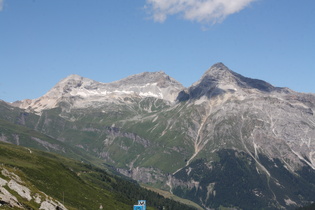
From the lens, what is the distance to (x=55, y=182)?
19012 cm

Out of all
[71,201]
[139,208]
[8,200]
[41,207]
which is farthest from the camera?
[71,201]

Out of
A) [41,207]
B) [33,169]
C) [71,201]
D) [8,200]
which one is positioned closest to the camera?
[8,200]

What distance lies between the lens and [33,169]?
186m

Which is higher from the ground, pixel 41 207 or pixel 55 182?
pixel 55 182

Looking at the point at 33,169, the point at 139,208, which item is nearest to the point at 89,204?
the point at 33,169

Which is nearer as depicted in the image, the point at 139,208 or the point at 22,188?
the point at 22,188

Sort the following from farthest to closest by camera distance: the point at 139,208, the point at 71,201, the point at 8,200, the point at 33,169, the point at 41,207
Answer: the point at 33,169 → the point at 71,201 → the point at 139,208 → the point at 41,207 → the point at 8,200

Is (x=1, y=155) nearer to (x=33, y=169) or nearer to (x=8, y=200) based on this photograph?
(x=33, y=169)

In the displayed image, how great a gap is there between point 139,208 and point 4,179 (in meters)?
43.9

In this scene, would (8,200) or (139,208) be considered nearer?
(8,200)

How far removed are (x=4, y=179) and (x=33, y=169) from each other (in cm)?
8488

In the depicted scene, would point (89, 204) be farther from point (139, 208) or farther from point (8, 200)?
point (8, 200)

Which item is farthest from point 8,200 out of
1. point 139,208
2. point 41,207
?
point 139,208

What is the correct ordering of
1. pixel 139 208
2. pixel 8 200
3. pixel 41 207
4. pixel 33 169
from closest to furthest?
pixel 8 200
pixel 41 207
pixel 139 208
pixel 33 169
